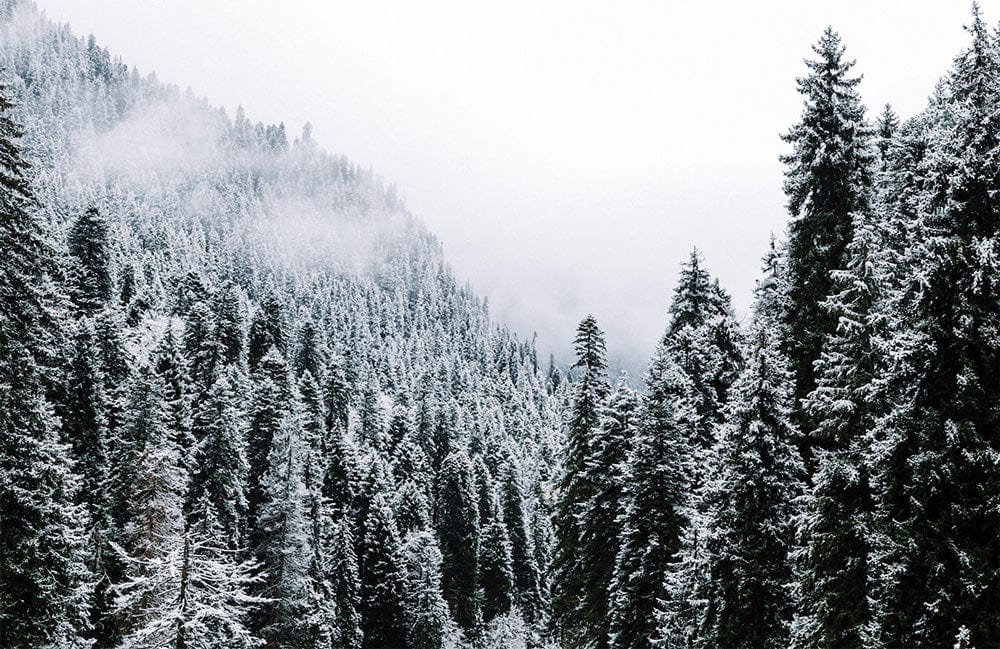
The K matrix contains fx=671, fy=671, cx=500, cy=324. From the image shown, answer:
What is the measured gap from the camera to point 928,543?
35.2ft

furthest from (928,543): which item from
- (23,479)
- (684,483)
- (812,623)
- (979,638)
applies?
(23,479)

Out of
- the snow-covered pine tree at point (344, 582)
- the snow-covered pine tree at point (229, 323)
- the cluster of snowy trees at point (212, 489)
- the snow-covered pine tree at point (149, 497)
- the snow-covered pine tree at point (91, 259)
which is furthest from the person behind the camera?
the snow-covered pine tree at point (229, 323)

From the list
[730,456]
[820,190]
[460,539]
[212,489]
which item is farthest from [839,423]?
[460,539]

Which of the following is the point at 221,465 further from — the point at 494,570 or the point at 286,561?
the point at 494,570

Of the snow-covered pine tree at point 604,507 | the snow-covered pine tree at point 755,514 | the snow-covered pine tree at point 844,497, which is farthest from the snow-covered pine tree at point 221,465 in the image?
the snow-covered pine tree at point 844,497

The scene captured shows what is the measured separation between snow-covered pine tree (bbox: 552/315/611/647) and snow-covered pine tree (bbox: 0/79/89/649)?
19.5m

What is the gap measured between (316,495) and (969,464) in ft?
112

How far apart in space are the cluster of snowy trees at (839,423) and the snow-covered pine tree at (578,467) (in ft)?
6.71

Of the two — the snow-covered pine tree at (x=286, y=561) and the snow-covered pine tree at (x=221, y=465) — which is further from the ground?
the snow-covered pine tree at (x=221, y=465)

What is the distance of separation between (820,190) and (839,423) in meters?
8.54

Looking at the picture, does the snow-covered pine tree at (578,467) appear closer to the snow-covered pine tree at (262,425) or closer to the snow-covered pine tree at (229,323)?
the snow-covered pine tree at (262,425)

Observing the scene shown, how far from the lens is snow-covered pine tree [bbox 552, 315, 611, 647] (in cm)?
3006

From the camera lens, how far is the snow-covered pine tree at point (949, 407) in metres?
10.4

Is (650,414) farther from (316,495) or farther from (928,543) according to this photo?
(316,495)
